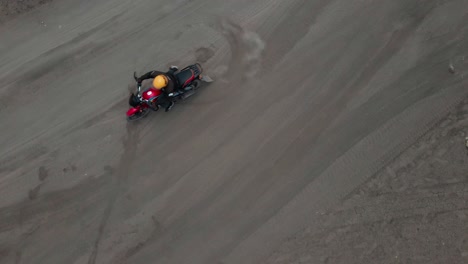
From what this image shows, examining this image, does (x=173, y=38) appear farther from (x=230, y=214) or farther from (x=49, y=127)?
(x=230, y=214)

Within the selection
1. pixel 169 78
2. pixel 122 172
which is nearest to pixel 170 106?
pixel 169 78

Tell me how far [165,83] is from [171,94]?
0.49m

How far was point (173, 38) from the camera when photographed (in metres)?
10.8

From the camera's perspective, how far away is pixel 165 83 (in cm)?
959

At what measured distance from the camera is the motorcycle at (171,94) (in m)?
9.93

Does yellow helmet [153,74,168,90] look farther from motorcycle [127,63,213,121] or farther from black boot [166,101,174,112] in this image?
black boot [166,101,174,112]

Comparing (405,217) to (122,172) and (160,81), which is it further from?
(122,172)

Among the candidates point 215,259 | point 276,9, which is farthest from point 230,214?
point 276,9

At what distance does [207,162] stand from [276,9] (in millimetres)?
4689

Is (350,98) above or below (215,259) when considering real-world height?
above

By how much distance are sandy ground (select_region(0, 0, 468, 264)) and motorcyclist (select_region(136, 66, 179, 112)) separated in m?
0.39

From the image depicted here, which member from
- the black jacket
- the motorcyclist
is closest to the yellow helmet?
the motorcyclist

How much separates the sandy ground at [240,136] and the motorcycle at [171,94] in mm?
288

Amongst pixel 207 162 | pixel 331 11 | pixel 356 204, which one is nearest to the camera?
pixel 356 204
